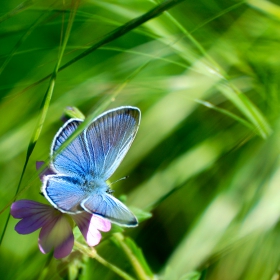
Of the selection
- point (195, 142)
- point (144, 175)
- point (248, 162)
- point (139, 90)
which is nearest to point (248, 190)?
point (248, 162)

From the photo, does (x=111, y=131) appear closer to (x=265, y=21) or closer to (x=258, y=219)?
(x=258, y=219)

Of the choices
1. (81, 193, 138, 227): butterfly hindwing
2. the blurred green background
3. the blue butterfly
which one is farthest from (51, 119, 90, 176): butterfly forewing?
the blurred green background

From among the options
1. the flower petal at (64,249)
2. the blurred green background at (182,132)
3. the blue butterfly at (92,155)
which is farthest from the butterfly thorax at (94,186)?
the blurred green background at (182,132)

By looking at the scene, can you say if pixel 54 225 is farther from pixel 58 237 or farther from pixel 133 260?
pixel 133 260

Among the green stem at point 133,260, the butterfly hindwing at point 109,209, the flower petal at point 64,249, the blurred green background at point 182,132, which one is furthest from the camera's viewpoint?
the blurred green background at point 182,132

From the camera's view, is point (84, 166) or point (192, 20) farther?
point (192, 20)

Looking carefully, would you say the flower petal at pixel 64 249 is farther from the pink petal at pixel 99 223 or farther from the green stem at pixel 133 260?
the green stem at pixel 133 260

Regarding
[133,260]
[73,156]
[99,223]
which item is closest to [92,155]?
[73,156]

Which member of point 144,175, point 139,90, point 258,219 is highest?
point 139,90
